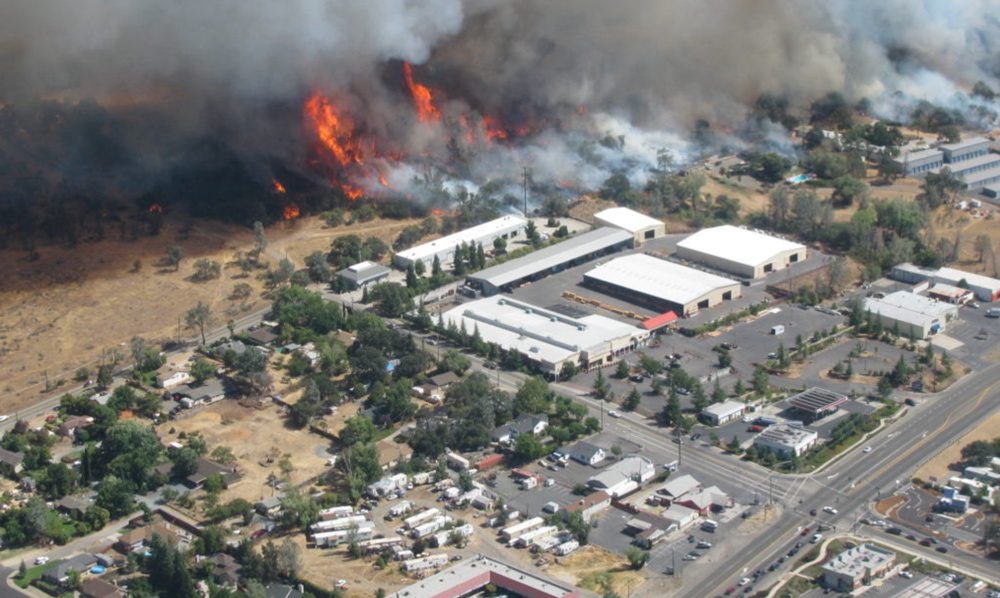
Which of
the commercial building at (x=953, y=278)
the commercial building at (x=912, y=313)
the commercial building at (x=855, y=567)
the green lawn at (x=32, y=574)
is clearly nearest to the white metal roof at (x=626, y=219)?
the commercial building at (x=953, y=278)

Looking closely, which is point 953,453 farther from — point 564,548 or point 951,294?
point 951,294

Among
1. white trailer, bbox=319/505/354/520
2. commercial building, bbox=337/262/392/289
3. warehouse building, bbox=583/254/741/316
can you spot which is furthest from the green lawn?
warehouse building, bbox=583/254/741/316

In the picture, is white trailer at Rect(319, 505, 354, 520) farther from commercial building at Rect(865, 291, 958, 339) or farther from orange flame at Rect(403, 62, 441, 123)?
orange flame at Rect(403, 62, 441, 123)

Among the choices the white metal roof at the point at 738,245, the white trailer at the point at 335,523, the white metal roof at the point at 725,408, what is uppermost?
the white metal roof at the point at 738,245

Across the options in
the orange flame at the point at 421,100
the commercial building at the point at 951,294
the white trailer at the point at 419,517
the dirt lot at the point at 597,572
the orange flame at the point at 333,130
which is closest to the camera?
the dirt lot at the point at 597,572

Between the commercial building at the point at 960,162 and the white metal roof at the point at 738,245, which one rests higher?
the white metal roof at the point at 738,245

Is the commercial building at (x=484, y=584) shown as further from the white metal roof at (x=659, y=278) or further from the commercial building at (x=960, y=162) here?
the commercial building at (x=960, y=162)

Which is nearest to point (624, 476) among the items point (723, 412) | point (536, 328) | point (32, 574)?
point (723, 412)
